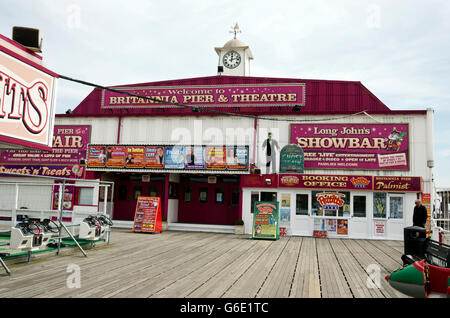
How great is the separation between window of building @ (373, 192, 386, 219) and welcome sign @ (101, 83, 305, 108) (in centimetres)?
642

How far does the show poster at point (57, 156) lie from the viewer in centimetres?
2009

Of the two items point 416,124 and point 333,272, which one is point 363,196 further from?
point 333,272

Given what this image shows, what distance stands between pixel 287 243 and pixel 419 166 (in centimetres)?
765

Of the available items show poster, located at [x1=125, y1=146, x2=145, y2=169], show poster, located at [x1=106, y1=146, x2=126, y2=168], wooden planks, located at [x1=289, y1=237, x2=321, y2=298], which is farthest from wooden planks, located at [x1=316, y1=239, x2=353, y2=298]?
show poster, located at [x1=106, y1=146, x2=126, y2=168]

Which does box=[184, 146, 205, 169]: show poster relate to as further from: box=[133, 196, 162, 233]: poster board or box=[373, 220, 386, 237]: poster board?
box=[373, 220, 386, 237]: poster board

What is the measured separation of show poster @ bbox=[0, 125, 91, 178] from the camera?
20094mm

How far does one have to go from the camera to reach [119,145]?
1866 cm

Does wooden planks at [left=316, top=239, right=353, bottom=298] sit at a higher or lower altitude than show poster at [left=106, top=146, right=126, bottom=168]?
lower

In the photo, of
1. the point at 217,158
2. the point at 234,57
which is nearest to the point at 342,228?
the point at 217,158

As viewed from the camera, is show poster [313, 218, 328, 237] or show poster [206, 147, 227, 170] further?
show poster [206, 147, 227, 170]

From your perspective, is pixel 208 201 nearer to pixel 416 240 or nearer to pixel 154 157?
pixel 154 157

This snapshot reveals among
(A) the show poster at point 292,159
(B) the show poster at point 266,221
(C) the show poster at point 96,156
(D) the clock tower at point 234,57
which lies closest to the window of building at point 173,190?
(C) the show poster at point 96,156

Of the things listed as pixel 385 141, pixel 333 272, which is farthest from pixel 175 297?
pixel 385 141
